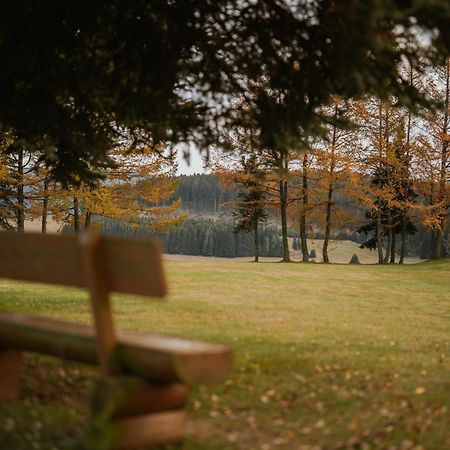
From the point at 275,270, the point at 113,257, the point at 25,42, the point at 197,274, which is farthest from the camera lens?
the point at 275,270

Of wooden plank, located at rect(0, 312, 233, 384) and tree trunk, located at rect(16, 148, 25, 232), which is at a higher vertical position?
tree trunk, located at rect(16, 148, 25, 232)

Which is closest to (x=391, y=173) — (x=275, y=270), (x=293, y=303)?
(x=275, y=270)

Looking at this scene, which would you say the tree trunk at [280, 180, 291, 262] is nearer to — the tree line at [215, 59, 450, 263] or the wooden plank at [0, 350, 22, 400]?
the tree line at [215, 59, 450, 263]

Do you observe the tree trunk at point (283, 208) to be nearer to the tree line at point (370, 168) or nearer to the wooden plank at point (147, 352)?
the tree line at point (370, 168)

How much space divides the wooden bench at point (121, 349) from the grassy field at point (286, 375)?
0.51 m

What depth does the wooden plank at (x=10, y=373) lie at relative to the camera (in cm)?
568

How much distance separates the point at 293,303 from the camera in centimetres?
1658

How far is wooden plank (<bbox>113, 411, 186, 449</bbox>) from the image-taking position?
4.41 metres

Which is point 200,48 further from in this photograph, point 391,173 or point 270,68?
point 391,173

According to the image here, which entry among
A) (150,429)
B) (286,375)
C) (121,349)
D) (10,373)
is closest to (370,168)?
(286,375)

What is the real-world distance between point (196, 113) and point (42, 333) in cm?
522

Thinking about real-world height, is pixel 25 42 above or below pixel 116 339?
above

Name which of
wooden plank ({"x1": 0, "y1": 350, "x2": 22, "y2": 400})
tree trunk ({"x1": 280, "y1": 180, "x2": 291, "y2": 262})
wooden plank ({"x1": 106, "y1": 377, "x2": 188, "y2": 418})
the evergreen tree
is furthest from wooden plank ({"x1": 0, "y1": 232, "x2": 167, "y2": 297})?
tree trunk ({"x1": 280, "y1": 180, "x2": 291, "y2": 262})

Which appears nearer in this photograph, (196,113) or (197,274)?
(196,113)
